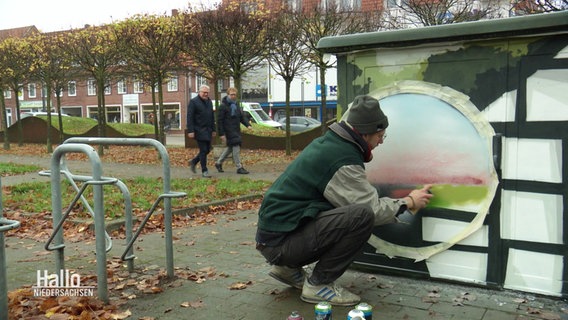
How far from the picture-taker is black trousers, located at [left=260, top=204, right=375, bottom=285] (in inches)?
131

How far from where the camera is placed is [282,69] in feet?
52.3

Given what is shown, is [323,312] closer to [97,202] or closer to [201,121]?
[97,202]

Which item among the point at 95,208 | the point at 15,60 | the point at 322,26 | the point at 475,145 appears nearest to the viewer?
the point at 95,208

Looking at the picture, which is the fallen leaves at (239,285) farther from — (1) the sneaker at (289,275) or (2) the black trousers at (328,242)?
(2) the black trousers at (328,242)

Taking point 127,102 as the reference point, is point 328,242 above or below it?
below

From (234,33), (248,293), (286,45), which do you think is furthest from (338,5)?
(248,293)

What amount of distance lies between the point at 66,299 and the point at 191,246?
6.33 feet

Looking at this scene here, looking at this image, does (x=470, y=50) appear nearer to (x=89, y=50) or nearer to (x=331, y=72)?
(x=89, y=50)

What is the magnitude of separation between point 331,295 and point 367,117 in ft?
4.08

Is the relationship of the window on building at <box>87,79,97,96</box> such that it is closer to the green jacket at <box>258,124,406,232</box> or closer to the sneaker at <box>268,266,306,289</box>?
the sneaker at <box>268,266,306,289</box>

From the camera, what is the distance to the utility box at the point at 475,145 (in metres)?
3.41

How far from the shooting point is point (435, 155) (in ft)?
12.6

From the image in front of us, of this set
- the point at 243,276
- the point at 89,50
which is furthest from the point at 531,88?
the point at 89,50

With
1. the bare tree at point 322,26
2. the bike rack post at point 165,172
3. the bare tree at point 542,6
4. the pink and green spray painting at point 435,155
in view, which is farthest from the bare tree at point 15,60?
the pink and green spray painting at point 435,155
